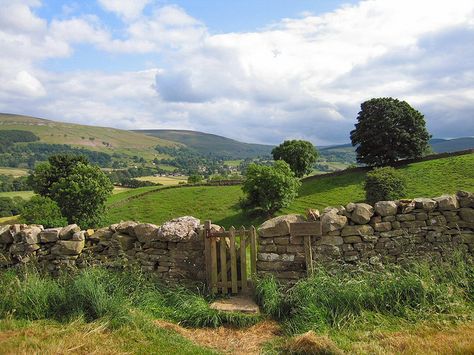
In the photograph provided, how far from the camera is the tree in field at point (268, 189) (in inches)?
1938

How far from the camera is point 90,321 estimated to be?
756cm

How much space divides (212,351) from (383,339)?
112 inches

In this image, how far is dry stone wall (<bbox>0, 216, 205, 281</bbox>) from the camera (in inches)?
372

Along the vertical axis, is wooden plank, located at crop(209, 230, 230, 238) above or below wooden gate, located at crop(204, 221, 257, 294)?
above

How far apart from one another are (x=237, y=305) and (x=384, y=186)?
134 feet

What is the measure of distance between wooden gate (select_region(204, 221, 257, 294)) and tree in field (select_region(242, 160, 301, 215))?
3974cm

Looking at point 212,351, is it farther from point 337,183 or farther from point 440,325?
point 337,183

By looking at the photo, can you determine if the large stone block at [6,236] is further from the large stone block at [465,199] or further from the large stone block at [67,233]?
the large stone block at [465,199]

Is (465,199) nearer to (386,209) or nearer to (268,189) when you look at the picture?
(386,209)

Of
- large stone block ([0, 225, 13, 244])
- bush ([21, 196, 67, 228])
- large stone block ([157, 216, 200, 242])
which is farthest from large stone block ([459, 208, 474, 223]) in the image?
bush ([21, 196, 67, 228])

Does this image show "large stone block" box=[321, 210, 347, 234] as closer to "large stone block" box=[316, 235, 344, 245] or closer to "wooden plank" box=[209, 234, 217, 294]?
"large stone block" box=[316, 235, 344, 245]

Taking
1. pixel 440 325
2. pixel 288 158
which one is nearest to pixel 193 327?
pixel 440 325

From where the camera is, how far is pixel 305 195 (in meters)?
58.2

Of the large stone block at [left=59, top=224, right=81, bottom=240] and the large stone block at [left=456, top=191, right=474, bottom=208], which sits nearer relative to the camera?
the large stone block at [left=456, top=191, right=474, bottom=208]
